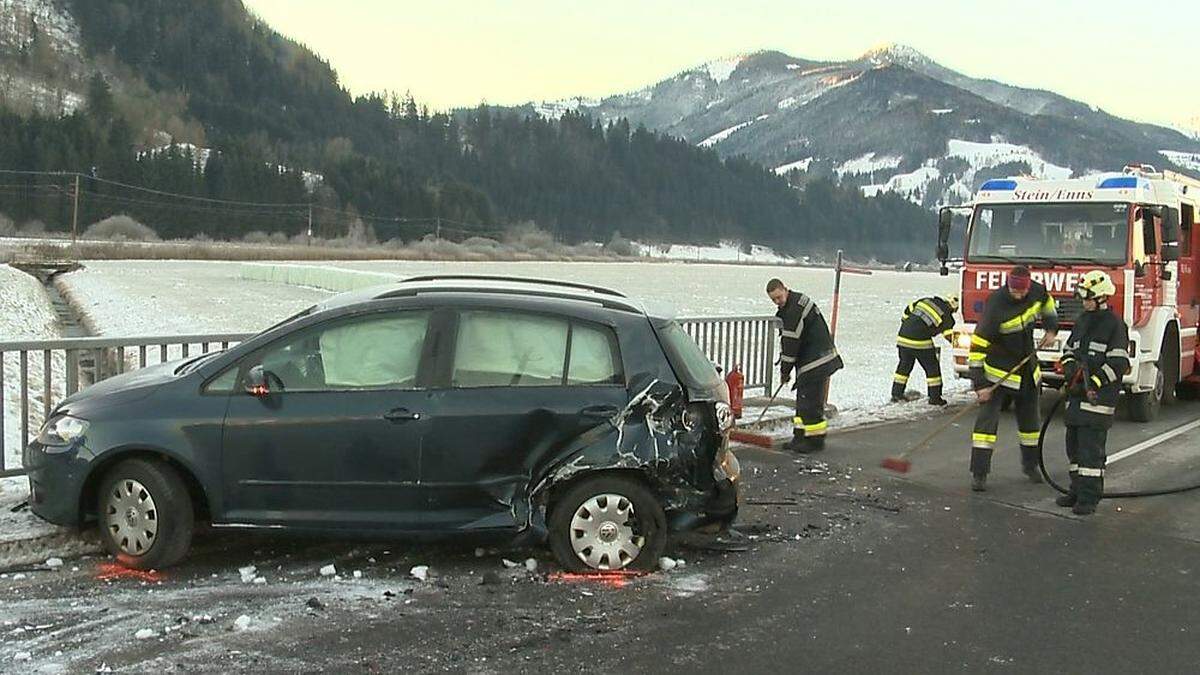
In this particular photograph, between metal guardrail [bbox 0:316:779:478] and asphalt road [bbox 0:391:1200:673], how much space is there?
6.73 ft

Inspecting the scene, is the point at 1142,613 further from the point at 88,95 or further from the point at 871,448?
the point at 88,95

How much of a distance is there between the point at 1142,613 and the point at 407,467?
3.96 meters

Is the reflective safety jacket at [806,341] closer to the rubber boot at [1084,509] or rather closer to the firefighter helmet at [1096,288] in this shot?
the firefighter helmet at [1096,288]

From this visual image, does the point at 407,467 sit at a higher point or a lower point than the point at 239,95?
lower

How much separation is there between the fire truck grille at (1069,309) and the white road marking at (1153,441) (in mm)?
1592

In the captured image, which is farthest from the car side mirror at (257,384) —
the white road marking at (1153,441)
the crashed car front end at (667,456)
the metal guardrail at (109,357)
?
the white road marking at (1153,441)

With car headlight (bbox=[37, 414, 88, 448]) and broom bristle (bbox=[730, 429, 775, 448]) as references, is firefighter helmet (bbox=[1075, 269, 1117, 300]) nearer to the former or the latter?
broom bristle (bbox=[730, 429, 775, 448])

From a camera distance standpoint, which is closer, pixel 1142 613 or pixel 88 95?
pixel 1142 613

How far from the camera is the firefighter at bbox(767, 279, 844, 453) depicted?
10.4 metres

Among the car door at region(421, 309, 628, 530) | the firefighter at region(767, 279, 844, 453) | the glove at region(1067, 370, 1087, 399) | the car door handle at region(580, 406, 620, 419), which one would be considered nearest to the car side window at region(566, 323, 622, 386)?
the car door at region(421, 309, 628, 530)

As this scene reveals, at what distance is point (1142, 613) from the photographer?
19.1ft

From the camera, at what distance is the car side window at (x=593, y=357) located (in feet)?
20.4

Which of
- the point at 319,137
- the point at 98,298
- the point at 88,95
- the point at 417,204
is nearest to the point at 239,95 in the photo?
the point at 319,137

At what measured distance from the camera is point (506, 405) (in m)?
6.07
